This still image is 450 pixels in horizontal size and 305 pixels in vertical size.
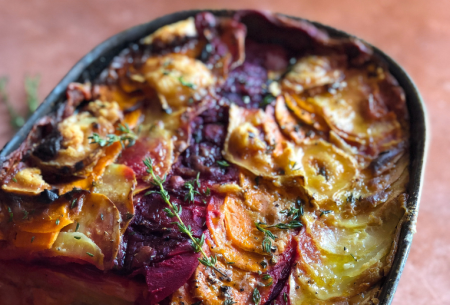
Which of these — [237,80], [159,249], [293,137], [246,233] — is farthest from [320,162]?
[159,249]

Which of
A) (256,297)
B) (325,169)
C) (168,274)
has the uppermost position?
(325,169)

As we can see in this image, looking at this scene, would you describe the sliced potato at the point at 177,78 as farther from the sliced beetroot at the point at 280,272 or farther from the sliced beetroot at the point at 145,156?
the sliced beetroot at the point at 280,272

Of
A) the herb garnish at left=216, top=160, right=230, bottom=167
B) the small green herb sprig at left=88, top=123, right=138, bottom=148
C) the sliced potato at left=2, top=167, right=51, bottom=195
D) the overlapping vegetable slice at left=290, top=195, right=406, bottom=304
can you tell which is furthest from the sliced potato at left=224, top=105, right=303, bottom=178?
the sliced potato at left=2, top=167, right=51, bottom=195

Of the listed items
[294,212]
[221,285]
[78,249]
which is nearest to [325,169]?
[294,212]

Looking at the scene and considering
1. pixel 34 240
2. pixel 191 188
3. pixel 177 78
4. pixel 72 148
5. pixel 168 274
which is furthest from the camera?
pixel 177 78

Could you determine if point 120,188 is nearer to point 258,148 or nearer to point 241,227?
point 241,227

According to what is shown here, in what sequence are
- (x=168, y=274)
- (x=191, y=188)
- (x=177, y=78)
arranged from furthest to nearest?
(x=177, y=78) → (x=191, y=188) → (x=168, y=274)

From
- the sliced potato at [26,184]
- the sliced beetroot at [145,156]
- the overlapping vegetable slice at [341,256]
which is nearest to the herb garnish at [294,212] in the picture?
the overlapping vegetable slice at [341,256]

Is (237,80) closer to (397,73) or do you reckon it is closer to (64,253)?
(397,73)
